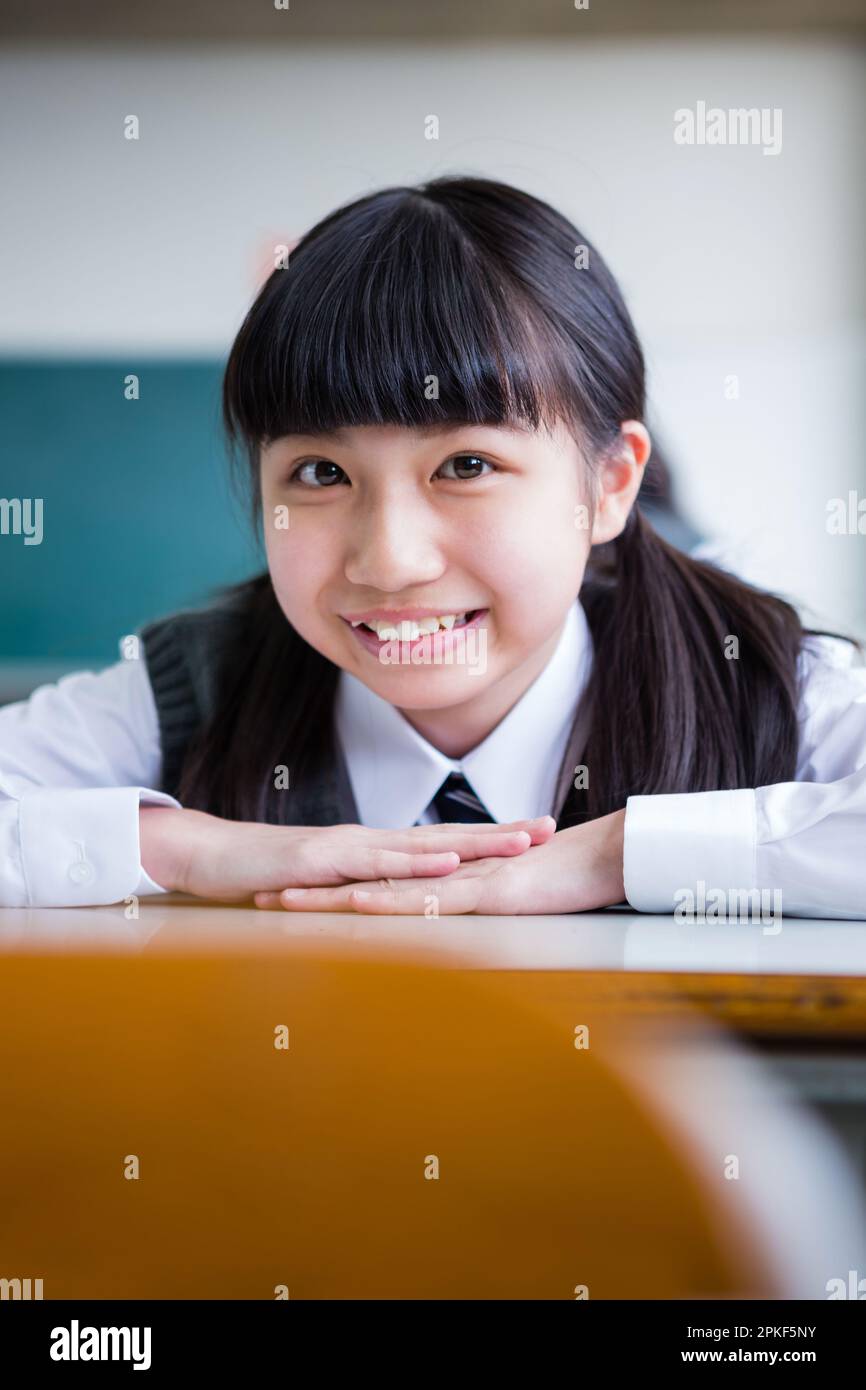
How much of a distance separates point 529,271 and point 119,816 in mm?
367

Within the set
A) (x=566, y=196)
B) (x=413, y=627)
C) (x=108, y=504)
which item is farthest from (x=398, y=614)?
(x=108, y=504)

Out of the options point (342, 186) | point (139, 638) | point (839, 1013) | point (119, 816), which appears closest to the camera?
point (839, 1013)

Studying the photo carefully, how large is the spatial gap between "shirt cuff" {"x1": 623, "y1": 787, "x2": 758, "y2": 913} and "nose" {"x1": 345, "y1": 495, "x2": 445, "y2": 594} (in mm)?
166

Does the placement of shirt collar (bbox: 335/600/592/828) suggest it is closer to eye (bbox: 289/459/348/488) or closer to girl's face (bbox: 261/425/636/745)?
girl's face (bbox: 261/425/636/745)

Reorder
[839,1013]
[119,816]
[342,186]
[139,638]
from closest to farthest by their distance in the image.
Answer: [839,1013]
[119,816]
[139,638]
[342,186]

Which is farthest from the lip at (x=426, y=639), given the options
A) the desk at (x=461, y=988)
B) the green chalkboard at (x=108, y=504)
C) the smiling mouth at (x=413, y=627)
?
the green chalkboard at (x=108, y=504)

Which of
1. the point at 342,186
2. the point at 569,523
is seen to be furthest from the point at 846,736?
the point at 342,186

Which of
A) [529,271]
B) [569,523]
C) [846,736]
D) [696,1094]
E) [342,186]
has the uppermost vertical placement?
[342,186]

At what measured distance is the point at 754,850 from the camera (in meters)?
0.60

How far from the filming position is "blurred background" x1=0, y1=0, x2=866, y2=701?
1000 millimetres

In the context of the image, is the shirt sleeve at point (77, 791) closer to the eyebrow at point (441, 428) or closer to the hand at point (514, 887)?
the hand at point (514, 887)

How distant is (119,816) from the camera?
646 mm
